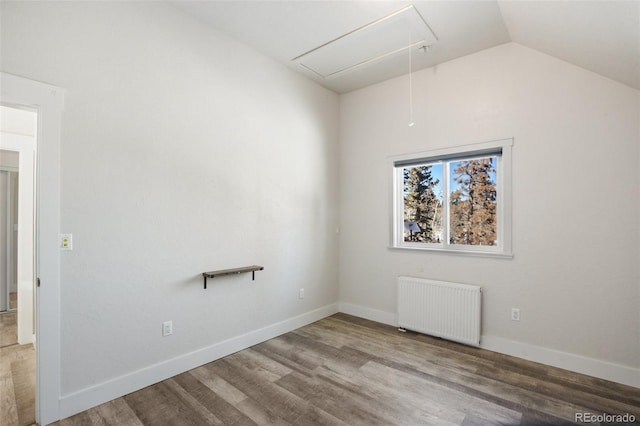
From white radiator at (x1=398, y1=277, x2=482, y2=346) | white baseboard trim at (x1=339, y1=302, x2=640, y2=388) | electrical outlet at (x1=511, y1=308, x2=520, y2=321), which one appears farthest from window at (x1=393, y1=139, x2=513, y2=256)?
white baseboard trim at (x1=339, y1=302, x2=640, y2=388)

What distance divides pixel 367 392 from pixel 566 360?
6.48 ft

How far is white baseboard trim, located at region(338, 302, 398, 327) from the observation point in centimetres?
400

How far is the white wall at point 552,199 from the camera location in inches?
104

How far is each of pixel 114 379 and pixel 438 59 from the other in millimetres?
4466

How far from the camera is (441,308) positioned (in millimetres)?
3480

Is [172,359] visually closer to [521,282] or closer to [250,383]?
[250,383]

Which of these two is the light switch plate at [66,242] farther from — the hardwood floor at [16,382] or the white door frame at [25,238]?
the white door frame at [25,238]

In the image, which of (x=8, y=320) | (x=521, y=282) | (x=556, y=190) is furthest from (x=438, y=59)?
(x=8, y=320)

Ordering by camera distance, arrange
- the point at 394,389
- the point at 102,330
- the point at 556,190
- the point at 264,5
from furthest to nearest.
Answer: the point at 556,190
the point at 264,5
the point at 394,389
the point at 102,330

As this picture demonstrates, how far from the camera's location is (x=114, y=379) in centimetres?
235

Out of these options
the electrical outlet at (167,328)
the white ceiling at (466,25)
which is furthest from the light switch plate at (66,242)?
the white ceiling at (466,25)

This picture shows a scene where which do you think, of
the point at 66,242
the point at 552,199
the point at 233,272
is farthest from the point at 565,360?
the point at 66,242

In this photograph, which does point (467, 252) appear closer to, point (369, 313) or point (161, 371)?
point (369, 313)

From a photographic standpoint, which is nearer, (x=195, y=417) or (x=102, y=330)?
(x=195, y=417)
